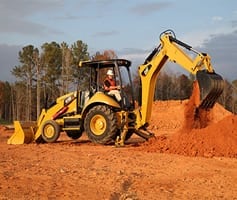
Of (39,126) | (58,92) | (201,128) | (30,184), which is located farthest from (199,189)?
(58,92)

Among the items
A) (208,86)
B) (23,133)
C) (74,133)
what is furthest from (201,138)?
(23,133)

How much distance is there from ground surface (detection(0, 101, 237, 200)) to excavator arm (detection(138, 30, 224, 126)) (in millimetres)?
926

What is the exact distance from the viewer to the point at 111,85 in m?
14.9

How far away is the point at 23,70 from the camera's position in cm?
5338

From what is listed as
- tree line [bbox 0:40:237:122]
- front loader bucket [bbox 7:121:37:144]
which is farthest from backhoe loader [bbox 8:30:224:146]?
tree line [bbox 0:40:237:122]

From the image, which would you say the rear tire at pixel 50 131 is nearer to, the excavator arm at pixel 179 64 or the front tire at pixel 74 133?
the front tire at pixel 74 133

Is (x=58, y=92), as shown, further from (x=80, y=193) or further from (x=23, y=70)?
(x=80, y=193)

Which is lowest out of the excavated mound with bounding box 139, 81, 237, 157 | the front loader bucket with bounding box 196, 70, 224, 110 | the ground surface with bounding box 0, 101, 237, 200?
the ground surface with bounding box 0, 101, 237, 200

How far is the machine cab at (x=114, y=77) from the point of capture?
14.7m

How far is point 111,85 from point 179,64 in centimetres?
242

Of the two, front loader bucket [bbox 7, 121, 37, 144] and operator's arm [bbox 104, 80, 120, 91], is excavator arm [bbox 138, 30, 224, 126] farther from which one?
front loader bucket [bbox 7, 121, 37, 144]

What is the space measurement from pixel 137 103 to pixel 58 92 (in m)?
37.5

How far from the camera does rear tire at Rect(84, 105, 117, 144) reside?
14223 millimetres

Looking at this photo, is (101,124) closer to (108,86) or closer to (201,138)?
(108,86)
